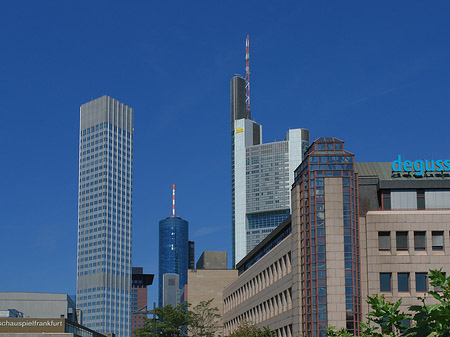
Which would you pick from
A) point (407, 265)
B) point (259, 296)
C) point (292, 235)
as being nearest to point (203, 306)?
point (259, 296)

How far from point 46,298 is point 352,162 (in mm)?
115665

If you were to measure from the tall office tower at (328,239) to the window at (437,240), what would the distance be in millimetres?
7948

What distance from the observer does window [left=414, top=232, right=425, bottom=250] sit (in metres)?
85.7

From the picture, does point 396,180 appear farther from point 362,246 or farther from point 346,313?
point 346,313

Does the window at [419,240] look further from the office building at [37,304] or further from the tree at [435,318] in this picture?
the office building at [37,304]

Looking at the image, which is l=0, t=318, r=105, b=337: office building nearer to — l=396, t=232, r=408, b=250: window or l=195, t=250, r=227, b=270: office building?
l=396, t=232, r=408, b=250: window

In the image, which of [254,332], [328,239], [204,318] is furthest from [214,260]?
[328,239]

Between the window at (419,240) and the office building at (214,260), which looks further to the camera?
the office building at (214,260)

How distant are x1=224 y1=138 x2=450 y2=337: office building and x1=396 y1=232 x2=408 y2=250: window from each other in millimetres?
105

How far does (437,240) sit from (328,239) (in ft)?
37.4

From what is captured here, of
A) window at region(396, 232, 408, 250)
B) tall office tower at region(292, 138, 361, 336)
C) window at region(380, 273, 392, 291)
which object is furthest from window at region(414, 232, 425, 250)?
tall office tower at region(292, 138, 361, 336)

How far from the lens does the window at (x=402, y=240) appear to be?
86000 millimetres

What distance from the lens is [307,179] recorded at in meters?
88.6

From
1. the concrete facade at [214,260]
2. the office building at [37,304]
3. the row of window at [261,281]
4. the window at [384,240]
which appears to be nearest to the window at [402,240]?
the window at [384,240]
